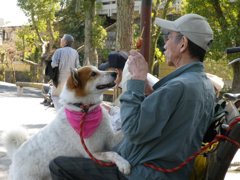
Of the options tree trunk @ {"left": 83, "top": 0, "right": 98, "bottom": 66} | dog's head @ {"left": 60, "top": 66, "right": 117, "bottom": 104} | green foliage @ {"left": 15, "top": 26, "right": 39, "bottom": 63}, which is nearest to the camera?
dog's head @ {"left": 60, "top": 66, "right": 117, "bottom": 104}

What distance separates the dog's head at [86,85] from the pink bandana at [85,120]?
0.46ft

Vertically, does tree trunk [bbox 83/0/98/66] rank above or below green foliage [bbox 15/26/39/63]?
above

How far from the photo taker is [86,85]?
3811mm

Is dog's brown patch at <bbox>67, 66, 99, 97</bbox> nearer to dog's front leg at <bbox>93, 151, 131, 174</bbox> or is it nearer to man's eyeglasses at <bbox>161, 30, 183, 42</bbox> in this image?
dog's front leg at <bbox>93, 151, 131, 174</bbox>

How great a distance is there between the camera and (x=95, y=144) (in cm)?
358

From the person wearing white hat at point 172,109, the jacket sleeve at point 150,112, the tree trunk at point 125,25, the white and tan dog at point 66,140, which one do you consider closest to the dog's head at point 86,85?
the white and tan dog at point 66,140

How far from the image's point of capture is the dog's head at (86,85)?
12.1 ft

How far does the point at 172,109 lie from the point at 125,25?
8969mm

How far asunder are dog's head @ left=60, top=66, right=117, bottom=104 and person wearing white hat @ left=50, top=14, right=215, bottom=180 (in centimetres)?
89

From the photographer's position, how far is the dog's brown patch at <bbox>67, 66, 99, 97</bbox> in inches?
147

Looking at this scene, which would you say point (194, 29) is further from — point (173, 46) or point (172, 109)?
point (172, 109)

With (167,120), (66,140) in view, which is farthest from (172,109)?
(66,140)

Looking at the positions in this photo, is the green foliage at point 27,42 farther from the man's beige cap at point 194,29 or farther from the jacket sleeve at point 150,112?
the jacket sleeve at point 150,112

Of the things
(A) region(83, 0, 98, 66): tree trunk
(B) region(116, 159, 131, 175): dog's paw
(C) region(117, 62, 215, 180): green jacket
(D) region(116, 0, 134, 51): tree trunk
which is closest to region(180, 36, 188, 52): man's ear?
(C) region(117, 62, 215, 180): green jacket
